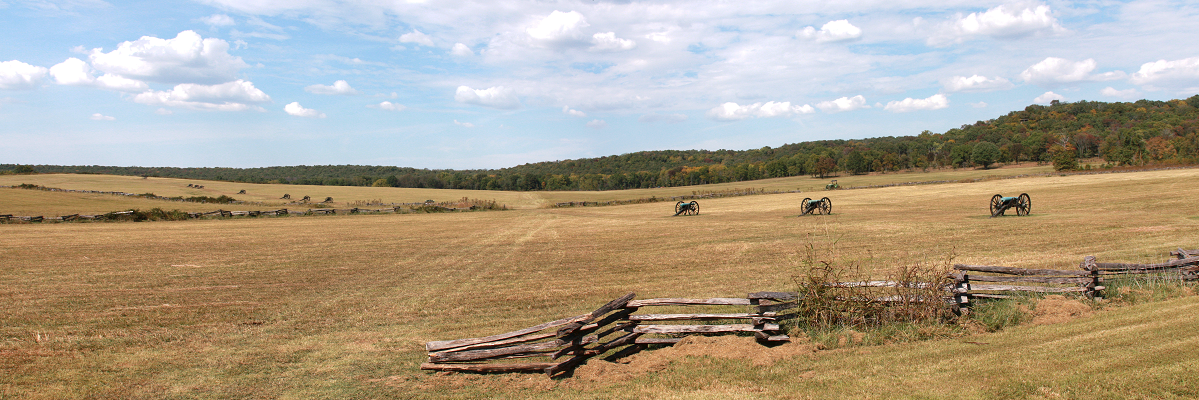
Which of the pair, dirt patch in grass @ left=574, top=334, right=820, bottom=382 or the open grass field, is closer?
the open grass field

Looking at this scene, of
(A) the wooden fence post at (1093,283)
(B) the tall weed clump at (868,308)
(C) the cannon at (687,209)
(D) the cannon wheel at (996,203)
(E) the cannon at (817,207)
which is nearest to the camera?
(B) the tall weed clump at (868,308)

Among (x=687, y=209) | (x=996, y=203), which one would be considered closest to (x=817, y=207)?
(x=687, y=209)

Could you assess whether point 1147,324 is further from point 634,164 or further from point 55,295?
point 634,164

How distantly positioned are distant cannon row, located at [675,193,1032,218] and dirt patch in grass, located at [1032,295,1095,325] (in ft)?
67.8

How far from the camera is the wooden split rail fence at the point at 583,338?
8586 millimetres

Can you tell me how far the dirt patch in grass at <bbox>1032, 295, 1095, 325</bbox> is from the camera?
883 centimetres

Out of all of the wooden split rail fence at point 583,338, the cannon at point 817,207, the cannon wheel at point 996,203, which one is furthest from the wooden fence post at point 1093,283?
the cannon at point 817,207

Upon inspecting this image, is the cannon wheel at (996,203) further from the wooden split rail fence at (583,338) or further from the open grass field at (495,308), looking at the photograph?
the wooden split rail fence at (583,338)

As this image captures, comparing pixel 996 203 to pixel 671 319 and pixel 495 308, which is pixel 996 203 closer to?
pixel 671 319

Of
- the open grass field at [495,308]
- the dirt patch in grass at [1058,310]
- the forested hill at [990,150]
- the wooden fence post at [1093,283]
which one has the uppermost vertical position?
the forested hill at [990,150]

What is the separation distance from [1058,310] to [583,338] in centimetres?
725

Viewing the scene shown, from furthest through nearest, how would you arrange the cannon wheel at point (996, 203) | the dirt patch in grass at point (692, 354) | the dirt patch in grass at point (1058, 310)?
the cannon wheel at point (996, 203) → the dirt patch in grass at point (1058, 310) → the dirt patch in grass at point (692, 354)

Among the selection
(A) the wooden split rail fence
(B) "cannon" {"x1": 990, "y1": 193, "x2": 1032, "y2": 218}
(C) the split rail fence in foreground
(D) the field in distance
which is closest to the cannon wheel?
(B) "cannon" {"x1": 990, "y1": 193, "x2": 1032, "y2": 218}

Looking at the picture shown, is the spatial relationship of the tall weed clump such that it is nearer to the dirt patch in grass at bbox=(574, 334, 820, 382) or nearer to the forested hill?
the dirt patch in grass at bbox=(574, 334, 820, 382)
